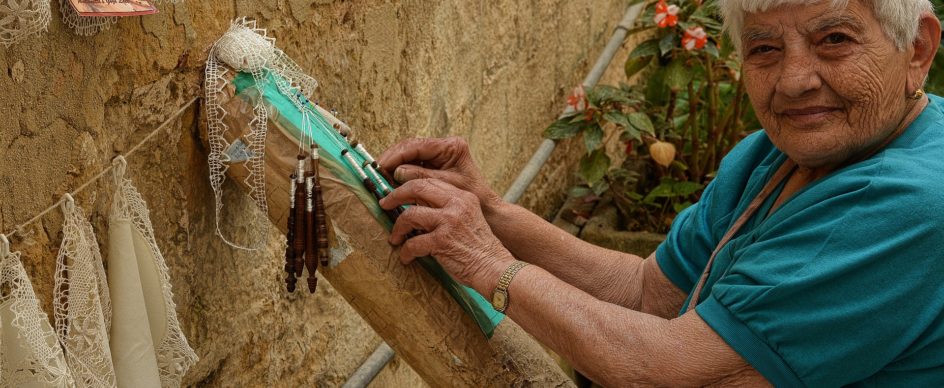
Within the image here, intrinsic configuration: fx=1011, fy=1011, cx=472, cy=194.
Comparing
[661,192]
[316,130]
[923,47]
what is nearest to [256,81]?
[316,130]

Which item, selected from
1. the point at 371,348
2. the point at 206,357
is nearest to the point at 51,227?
the point at 206,357

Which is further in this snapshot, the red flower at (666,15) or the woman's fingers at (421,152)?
the red flower at (666,15)

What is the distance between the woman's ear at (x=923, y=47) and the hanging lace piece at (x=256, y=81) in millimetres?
1042

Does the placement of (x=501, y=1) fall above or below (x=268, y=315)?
above

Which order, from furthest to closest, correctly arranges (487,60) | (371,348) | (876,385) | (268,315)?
(487,60)
(371,348)
(268,315)
(876,385)

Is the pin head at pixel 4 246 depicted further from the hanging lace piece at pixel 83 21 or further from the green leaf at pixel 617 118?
the green leaf at pixel 617 118

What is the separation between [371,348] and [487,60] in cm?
119

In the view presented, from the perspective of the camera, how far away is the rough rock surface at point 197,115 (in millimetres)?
1466

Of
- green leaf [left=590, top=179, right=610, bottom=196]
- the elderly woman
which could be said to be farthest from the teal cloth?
green leaf [left=590, top=179, right=610, bottom=196]

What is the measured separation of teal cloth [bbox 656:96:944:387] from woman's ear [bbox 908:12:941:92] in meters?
0.11

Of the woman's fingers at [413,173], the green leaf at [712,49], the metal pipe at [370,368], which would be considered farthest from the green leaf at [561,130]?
the woman's fingers at [413,173]

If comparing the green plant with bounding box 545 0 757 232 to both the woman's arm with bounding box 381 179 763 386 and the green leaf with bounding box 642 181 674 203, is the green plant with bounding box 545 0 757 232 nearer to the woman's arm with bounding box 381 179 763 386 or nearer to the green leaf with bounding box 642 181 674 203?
the green leaf with bounding box 642 181 674 203

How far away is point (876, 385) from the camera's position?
5.29 ft

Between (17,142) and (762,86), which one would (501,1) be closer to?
(762,86)
